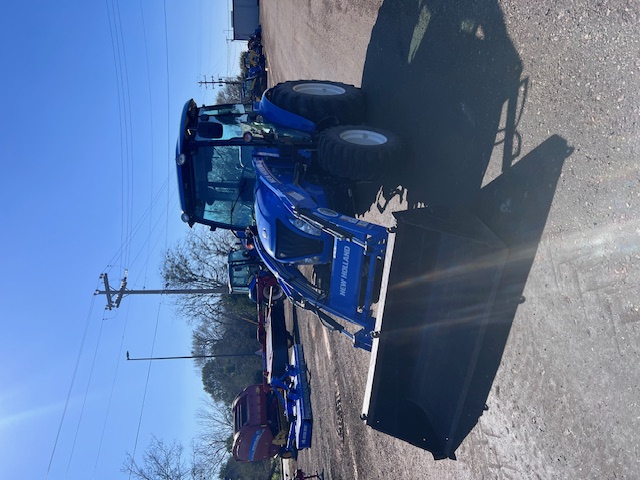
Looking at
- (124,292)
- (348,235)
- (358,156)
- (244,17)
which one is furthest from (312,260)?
(244,17)

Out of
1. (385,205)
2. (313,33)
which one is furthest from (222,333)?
(385,205)

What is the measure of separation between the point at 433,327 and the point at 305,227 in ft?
5.67

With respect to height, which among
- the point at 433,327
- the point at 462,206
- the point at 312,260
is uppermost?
the point at 462,206

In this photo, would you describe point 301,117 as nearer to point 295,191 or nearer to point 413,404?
point 295,191

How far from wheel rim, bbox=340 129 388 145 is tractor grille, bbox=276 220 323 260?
1.33 metres

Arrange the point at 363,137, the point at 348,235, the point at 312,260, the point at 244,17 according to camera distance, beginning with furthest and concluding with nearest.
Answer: the point at 244,17 < the point at 363,137 < the point at 312,260 < the point at 348,235

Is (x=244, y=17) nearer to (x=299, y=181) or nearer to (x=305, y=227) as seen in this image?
(x=299, y=181)

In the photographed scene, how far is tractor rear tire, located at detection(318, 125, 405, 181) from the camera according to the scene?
17.8ft

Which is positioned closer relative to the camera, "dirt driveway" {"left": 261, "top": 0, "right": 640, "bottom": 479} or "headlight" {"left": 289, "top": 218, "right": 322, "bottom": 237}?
"dirt driveway" {"left": 261, "top": 0, "right": 640, "bottom": 479}

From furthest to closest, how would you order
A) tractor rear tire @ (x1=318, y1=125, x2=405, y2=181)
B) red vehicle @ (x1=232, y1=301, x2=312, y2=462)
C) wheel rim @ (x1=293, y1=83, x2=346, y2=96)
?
red vehicle @ (x1=232, y1=301, x2=312, y2=462) → wheel rim @ (x1=293, y1=83, x2=346, y2=96) → tractor rear tire @ (x1=318, y1=125, x2=405, y2=181)

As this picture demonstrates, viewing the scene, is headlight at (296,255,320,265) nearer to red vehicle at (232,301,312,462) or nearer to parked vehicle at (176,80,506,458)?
parked vehicle at (176,80,506,458)

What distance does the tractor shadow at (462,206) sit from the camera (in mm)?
4227

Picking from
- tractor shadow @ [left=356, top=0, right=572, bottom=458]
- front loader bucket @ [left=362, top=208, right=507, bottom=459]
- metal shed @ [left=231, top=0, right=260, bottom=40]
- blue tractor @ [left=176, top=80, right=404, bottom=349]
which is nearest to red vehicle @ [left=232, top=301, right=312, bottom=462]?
blue tractor @ [left=176, top=80, right=404, bottom=349]

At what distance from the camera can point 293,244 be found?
215 inches
